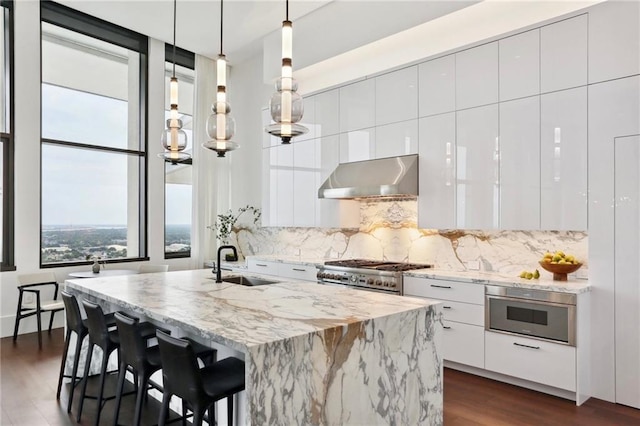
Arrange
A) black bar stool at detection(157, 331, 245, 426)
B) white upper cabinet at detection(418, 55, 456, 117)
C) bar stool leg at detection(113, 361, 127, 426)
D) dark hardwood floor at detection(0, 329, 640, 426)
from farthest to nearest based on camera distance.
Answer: white upper cabinet at detection(418, 55, 456, 117), dark hardwood floor at detection(0, 329, 640, 426), bar stool leg at detection(113, 361, 127, 426), black bar stool at detection(157, 331, 245, 426)

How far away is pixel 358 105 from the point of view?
16.9ft

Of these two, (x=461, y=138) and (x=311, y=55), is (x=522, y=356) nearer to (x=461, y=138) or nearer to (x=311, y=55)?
(x=461, y=138)

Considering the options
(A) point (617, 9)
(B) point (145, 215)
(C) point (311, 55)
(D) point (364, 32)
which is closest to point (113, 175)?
(B) point (145, 215)

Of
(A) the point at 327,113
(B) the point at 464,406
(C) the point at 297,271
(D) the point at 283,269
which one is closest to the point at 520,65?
(A) the point at 327,113

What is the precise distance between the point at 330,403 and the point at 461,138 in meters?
2.98

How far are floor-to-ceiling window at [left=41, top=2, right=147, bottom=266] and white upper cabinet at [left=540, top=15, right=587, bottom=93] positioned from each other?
5285 mm

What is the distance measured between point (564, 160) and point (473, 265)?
1.41 meters

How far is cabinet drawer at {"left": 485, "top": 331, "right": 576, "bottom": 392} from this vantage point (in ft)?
10.9

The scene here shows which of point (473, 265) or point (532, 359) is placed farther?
point (473, 265)

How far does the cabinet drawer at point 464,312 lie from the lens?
3.79 meters

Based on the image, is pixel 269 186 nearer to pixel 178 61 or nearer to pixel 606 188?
pixel 178 61

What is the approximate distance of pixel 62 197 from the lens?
574cm

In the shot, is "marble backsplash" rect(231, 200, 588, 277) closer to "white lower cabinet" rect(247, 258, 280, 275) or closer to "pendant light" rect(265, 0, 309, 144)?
"white lower cabinet" rect(247, 258, 280, 275)

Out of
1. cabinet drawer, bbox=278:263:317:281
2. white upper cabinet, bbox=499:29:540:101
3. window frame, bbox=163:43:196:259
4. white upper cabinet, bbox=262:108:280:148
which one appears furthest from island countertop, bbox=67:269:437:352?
window frame, bbox=163:43:196:259
